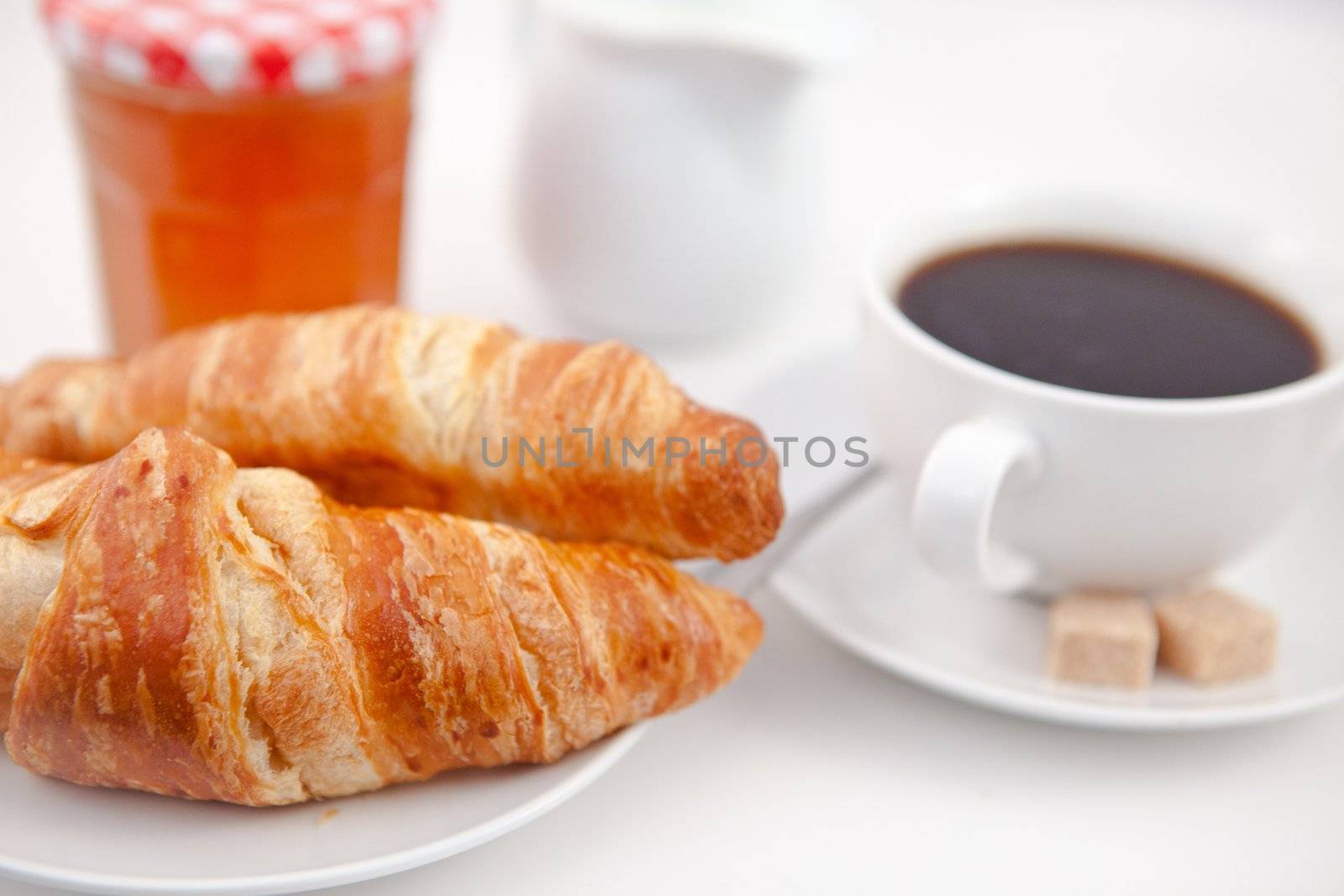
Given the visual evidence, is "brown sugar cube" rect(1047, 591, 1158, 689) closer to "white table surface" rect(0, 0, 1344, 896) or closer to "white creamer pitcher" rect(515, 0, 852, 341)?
"white table surface" rect(0, 0, 1344, 896)

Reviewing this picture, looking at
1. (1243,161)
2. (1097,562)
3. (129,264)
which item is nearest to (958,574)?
(1097,562)

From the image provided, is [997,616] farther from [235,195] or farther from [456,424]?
[235,195]

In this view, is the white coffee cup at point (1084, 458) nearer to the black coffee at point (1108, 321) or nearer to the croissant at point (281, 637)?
the black coffee at point (1108, 321)

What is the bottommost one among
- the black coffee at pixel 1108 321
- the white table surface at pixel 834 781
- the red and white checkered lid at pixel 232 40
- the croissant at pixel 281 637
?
the white table surface at pixel 834 781

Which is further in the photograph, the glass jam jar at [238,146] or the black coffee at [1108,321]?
the glass jam jar at [238,146]

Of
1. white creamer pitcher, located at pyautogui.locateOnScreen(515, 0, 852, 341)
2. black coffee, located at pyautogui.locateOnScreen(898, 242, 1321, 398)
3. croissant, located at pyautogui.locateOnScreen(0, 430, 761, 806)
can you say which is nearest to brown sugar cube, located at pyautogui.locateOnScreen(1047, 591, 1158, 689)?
black coffee, located at pyautogui.locateOnScreen(898, 242, 1321, 398)

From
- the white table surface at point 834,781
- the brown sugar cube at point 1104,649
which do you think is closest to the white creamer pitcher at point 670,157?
the white table surface at point 834,781
